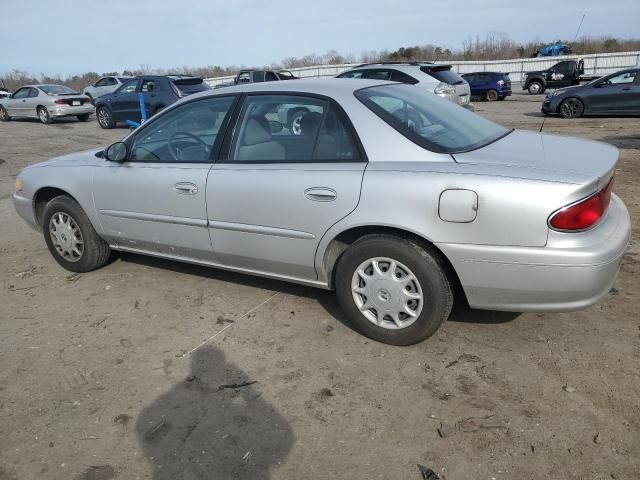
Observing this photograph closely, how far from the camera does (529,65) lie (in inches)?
1403

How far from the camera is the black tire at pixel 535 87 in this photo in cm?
2544

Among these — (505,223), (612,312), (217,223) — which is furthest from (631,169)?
(217,223)

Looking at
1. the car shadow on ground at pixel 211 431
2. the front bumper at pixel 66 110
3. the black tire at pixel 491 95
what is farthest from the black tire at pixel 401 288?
the black tire at pixel 491 95

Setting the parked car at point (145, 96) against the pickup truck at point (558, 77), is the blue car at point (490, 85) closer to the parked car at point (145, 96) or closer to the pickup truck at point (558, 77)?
the pickup truck at point (558, 77)

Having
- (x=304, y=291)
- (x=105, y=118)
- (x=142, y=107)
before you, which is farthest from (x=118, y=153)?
(x=105, y=118)

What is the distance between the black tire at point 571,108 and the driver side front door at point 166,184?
45.0 ft

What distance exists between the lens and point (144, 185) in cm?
397

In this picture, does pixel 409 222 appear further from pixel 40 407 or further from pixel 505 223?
pixel 40 407

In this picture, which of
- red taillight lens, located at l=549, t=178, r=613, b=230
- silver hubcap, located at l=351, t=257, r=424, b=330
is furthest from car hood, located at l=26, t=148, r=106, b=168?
red taillight lens, located at l=549, t=178, r=613, b=230

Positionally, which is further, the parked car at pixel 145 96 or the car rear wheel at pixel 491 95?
the car rear wheel at pixel 491 95

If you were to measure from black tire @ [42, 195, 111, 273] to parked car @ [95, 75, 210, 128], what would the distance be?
32.3 feet

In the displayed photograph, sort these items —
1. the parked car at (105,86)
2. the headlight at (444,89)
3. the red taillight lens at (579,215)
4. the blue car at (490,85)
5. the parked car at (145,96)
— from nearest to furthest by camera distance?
the red taillight lens at (579,215)
the headlight at (444,89)
the parked car at (145,96)
the parked car at (105,86)
the blue car at (490,85)

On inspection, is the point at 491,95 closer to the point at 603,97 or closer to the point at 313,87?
the point at 603,97

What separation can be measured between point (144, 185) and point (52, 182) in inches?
45.5
